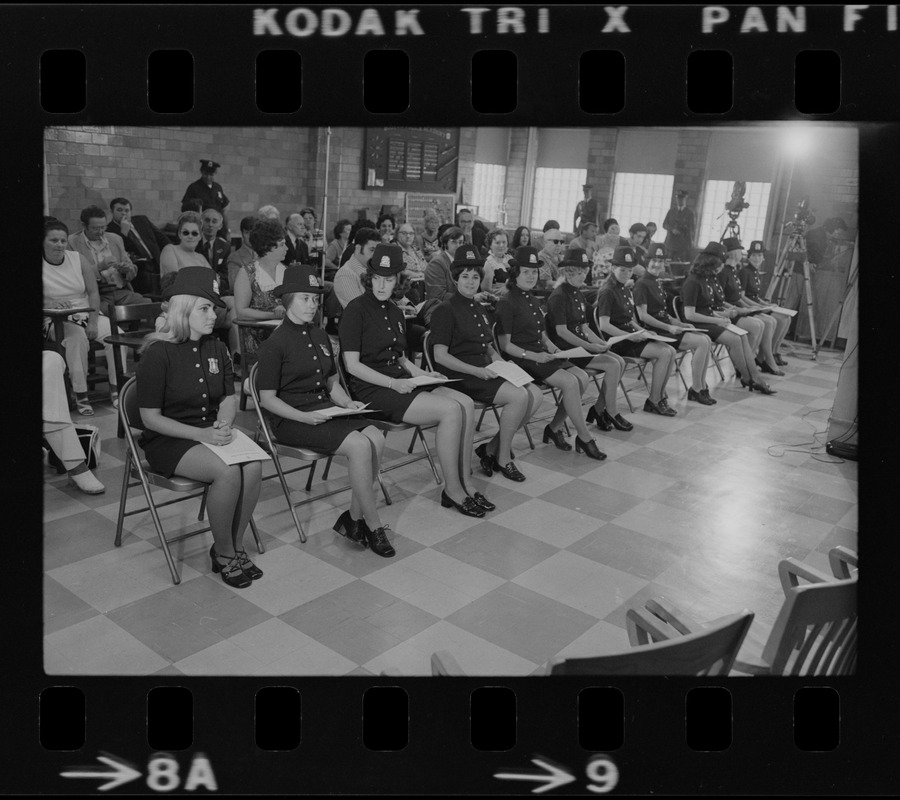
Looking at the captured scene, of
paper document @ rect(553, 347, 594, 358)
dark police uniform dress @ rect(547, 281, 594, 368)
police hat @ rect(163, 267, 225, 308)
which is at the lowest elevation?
paper document @ rect(553, 347, 594, 358)

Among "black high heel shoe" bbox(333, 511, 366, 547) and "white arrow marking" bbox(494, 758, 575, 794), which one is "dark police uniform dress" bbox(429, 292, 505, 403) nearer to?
"black high heel shoe" bbox(333, 511, 366, 547)

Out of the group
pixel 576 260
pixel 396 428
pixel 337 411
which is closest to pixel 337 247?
pixel 576 260

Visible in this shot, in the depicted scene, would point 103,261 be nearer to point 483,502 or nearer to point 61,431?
point 61,431

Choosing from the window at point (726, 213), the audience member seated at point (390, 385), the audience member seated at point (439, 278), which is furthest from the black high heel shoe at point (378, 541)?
the window at point (726, 213)

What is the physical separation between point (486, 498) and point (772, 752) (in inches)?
→ 105

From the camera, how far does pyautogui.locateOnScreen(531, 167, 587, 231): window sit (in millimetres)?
15352

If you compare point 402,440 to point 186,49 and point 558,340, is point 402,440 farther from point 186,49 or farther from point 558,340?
point 186,49

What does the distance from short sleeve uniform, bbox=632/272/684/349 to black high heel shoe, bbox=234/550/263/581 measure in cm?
477

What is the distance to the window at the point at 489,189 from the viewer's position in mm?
14430

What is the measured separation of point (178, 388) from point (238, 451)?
38 cm

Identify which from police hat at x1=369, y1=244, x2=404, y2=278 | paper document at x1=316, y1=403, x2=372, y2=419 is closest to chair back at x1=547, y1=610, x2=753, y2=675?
paper document at x1=316, y1=403, x2=372, y2=419

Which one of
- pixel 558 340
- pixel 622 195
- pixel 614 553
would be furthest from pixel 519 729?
pixel 622 195

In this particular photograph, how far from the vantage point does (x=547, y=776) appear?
197cm

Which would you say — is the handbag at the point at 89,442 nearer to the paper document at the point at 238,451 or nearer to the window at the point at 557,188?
the paper document at the point at 238,451
